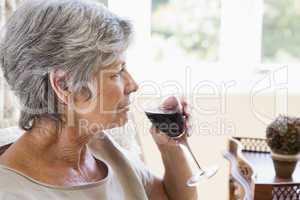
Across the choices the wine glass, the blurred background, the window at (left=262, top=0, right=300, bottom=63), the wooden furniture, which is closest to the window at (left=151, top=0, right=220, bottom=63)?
the blurred background

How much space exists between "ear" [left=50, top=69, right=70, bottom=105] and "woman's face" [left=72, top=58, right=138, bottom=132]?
0.04m

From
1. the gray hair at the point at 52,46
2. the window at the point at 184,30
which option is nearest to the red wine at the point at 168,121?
the gray hair at the point at 52,46

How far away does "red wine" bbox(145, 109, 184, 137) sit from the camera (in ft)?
4.31

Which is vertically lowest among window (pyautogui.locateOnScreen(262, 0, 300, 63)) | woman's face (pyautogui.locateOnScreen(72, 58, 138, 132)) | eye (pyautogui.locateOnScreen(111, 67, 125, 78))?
woman's face (pyautogui.locateOnScreen(72, 58, 138, 132))

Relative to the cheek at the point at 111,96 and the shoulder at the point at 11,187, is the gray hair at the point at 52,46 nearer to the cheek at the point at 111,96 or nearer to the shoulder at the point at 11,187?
the cheek at the point at 111,96

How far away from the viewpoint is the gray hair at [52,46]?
105cm

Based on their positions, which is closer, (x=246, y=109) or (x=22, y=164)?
(x=22, y=164)

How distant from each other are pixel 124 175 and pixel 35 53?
0.44 meters

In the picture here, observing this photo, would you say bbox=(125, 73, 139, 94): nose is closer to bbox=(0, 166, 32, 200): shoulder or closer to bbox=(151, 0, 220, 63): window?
bbox=(0, 166, 32, 200): shoulder

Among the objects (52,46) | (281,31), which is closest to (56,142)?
(52,46)

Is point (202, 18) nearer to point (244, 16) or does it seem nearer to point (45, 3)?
point (244, 16)

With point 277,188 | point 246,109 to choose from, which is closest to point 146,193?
point 277,188

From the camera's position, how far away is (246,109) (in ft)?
8.11

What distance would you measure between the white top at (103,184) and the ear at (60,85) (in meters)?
0.20
